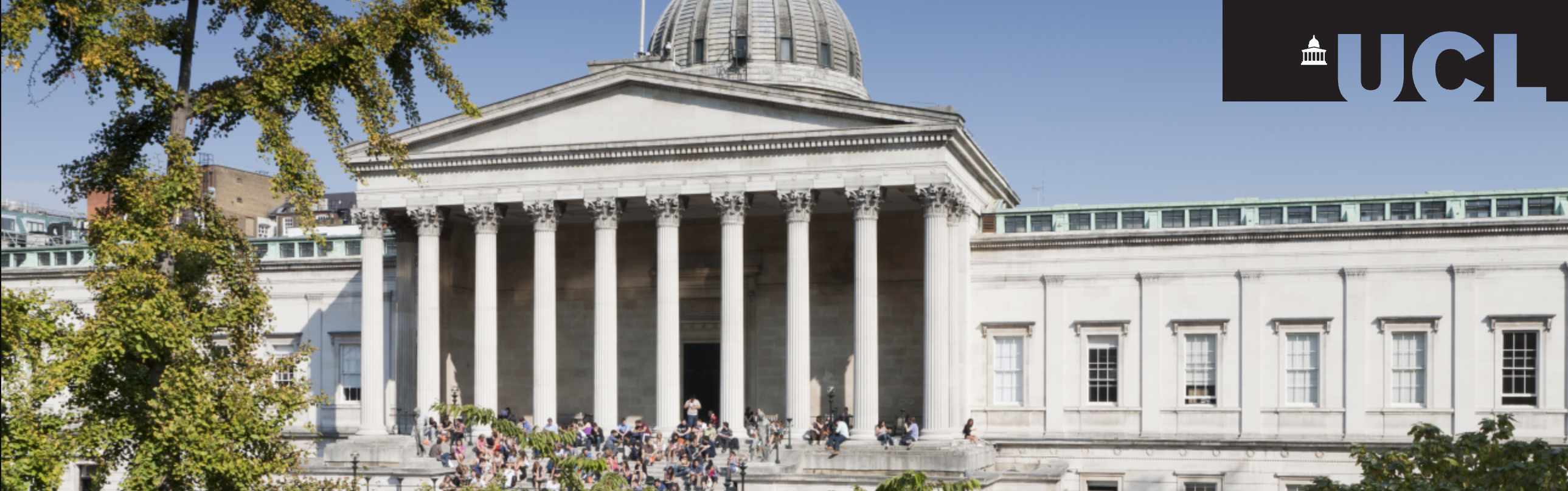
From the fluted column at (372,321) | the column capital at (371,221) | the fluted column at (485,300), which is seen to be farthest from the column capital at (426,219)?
the fluted column at (372,321)

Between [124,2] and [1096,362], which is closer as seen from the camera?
[124,2]

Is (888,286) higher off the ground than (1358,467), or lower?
higher

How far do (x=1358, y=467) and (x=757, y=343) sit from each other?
1823cm

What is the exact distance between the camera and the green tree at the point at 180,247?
19234 mm

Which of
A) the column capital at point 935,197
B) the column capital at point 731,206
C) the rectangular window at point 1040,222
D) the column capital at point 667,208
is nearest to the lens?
the column capital at point 935,197

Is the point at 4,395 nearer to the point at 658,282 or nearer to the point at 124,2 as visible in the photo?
the point at 124,2

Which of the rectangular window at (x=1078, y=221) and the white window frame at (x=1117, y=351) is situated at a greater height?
the rectangular window at (x=1078, y=221)

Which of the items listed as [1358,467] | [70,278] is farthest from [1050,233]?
[70,278]

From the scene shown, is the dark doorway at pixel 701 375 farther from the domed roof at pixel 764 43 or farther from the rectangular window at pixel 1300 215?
the rectangular window at pixel 1300 215

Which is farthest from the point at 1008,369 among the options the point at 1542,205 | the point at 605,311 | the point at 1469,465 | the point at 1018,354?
the point at 1469,465

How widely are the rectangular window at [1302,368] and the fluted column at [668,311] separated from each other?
1742cm

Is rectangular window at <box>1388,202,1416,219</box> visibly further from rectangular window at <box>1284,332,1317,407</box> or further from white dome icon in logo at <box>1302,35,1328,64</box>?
white dome icon in logo at <box>1302,35,1328,64</box>

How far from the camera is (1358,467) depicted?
4147 cm

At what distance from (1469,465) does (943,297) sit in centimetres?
1983
